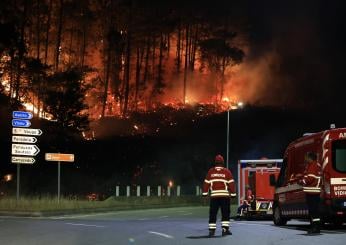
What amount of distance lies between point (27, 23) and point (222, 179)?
5964 cm

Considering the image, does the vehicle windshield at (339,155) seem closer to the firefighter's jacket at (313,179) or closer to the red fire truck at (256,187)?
the firefighter's jacket at (313,179)

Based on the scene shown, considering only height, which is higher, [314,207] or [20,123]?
[20,123]

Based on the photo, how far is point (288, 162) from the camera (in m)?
17.7

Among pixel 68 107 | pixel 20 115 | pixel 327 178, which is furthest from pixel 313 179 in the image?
pixel 68 107

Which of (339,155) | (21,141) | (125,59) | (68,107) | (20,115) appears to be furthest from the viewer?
(125,59)

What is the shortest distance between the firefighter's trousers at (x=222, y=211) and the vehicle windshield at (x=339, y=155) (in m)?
2.90

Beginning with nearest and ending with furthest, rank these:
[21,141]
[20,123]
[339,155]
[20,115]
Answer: [339,155] → [21,141] → [20,123] → [20,115]

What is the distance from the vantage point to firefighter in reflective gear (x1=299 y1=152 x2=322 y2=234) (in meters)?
13.8

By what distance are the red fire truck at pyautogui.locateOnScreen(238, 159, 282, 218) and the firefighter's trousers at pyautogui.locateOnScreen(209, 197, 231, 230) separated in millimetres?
9536

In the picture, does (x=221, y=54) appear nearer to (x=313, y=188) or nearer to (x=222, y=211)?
(x=313, y=188)

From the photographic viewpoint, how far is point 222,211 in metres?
13.7

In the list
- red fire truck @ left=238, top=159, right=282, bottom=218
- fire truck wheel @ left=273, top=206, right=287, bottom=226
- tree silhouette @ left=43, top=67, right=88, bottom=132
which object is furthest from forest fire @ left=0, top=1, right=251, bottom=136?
fire truck wheel @ left=273, top=206, right=287, bottom=226

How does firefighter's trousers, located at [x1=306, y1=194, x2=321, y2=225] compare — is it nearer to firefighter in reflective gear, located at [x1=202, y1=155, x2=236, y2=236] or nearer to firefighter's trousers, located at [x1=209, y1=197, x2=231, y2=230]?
firefighter in reflective gear, located at [x1=202, y1=155, x2=236, y2=236]

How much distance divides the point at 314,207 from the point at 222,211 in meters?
2.04
